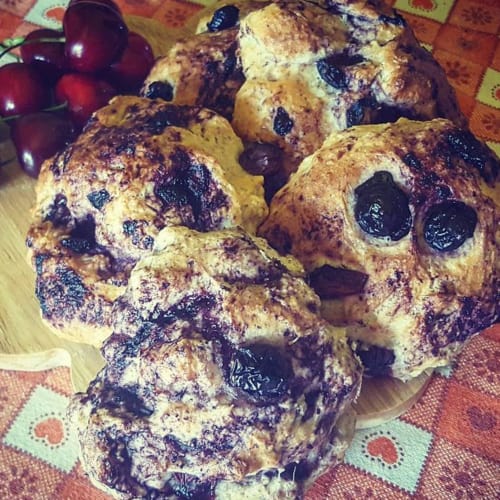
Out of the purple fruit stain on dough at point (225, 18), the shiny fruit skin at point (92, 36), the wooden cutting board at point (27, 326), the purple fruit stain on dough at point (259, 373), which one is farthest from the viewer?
the shiny fruit skin at point (92, 36)

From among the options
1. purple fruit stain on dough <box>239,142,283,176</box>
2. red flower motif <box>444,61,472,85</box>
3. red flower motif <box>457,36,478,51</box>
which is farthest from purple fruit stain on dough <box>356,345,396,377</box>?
red flower motif <box>457,36,478,51</box>

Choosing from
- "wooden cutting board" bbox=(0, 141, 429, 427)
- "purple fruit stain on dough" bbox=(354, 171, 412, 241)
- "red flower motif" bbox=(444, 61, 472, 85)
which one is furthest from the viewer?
"red flower motif" bbox=(444, 61, 472, 85)

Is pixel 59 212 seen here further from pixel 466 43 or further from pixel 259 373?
pixel 466 43

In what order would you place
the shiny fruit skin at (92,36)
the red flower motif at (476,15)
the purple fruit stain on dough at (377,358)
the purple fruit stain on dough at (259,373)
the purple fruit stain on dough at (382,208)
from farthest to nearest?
the red flower motif at (476,15) → the shiny fruit skin at (92,36) → the purple fruit stain on dough at (377,358) → the purple fruit stain on dough at (382,208) → the purple fruit stain on dough at (259,373)

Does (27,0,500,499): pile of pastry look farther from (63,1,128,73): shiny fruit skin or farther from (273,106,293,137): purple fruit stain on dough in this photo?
(63,1,128,73): shiny fruit skin

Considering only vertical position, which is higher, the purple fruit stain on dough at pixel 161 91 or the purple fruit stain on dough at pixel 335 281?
the purple fruit stain on dough at pixel 161 91

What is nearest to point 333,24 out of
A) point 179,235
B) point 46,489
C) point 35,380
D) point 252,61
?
point 252,61

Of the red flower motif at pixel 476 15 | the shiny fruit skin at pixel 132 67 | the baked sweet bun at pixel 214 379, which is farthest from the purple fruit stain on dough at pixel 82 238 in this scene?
the red flower motif at pixel 476 15

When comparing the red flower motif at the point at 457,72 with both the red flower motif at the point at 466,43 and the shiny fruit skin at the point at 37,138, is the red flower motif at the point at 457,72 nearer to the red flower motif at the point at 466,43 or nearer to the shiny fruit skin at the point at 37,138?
the red flower motif at the point at 466,43
